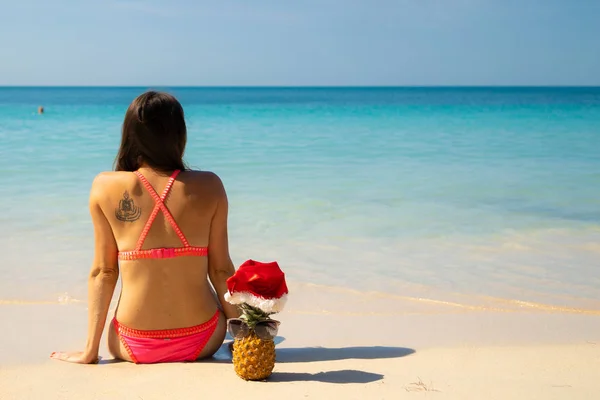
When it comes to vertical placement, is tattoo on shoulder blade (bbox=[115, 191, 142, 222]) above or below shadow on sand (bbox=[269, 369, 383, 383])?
above

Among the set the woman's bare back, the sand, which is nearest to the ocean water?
the sand

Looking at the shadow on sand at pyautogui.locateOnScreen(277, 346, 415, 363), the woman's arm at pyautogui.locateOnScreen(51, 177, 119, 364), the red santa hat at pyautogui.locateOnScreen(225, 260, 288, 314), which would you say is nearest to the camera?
the red santa hat at pyautogui.locateOnScreen(225, 260, 288, 314)

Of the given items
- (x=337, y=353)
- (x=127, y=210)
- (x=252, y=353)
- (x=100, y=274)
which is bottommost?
(x=337, y=353)

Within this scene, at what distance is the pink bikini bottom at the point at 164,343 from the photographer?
2861 mm

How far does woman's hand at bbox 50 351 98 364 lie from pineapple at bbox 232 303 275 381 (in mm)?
689

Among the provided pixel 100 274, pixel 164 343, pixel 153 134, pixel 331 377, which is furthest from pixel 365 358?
pixel 153 134

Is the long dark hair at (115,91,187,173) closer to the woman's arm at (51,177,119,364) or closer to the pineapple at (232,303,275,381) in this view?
the woman's arm at (51,177,119,364)

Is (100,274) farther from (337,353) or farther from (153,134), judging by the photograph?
(337,353)

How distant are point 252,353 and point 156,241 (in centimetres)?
61

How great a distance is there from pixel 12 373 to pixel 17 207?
474cm

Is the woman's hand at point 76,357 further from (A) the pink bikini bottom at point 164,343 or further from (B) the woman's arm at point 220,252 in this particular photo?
(B) the woman's arm at point 220,252

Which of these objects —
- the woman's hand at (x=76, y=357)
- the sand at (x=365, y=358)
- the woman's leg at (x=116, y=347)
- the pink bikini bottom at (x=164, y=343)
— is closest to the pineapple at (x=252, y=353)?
the sand at (x=365, y=358)

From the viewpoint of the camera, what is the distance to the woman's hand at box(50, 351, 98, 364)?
9.61 feet

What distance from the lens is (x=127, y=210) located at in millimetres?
2781
